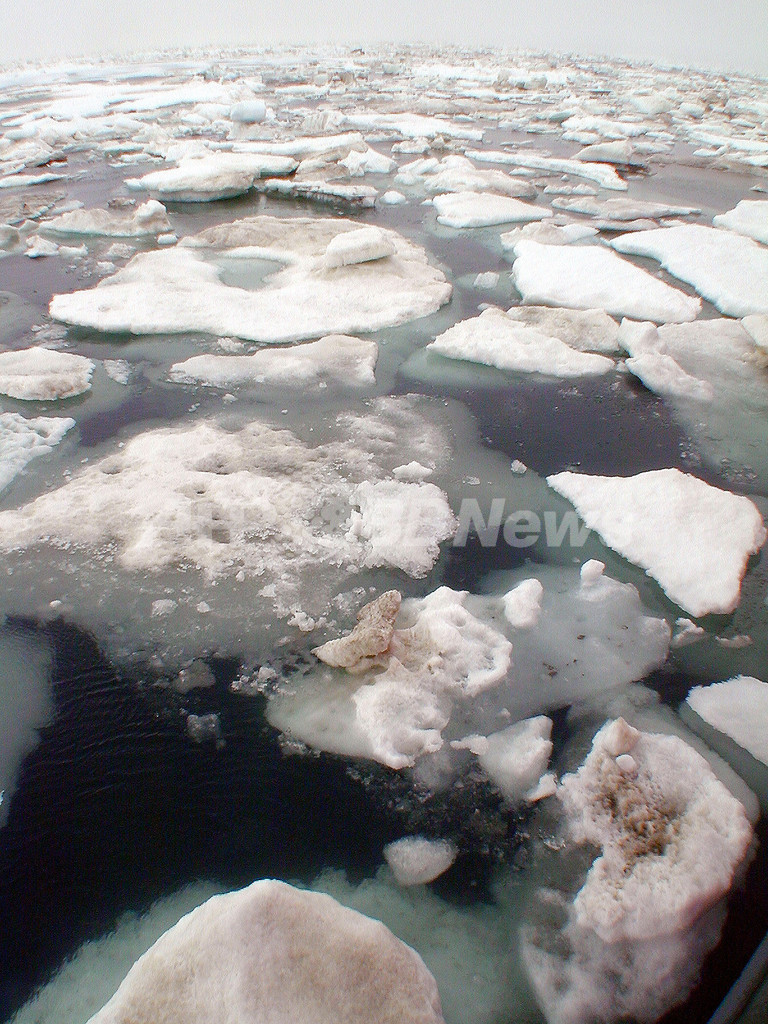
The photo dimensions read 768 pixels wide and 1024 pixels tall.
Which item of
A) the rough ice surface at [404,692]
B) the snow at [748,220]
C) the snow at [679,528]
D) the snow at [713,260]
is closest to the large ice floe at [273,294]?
the snow at [713,260]

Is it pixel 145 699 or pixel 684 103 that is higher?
pixel 684 103

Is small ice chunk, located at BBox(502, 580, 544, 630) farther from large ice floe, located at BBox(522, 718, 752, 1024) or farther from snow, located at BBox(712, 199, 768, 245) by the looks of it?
snow, located at BBox(712, 199, 768, 245)

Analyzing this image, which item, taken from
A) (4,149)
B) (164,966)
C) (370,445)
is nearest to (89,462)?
(370,445)

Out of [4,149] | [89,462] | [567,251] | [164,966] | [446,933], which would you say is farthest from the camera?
[4,149]

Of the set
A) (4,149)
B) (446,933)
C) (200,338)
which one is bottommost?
(446,933)

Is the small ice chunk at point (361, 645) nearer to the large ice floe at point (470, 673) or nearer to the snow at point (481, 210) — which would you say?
the large ice floe at point (470, 673)

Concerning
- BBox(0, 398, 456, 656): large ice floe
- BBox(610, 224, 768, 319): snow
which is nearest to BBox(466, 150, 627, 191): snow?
BBox(610, 224, 768, 319): snow

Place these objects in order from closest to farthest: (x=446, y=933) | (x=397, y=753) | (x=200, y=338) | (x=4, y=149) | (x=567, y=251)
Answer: (x=446, y=933), (x=397, y=753), (x=200, y=338), (x=567, y=251), (x=4, y=149)

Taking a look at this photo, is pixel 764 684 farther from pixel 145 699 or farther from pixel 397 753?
pixel 145 699
